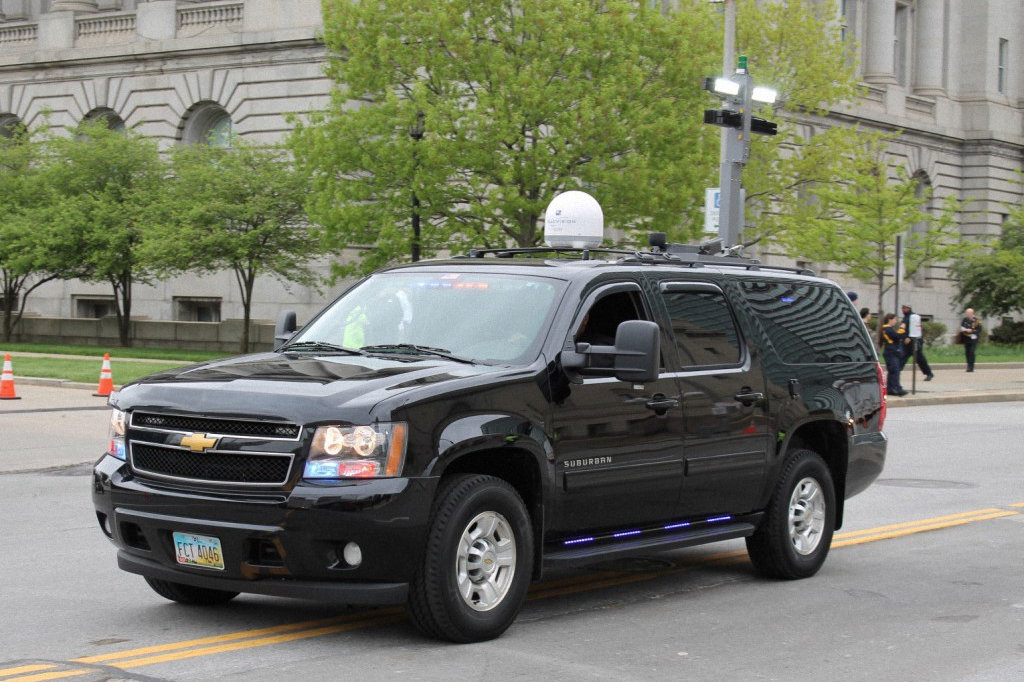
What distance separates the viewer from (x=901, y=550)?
10.2 meters

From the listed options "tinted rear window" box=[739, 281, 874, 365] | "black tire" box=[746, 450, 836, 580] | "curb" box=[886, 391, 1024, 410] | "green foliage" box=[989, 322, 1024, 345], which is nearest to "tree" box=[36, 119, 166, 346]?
"curb" box=[886, 391, 1024, 410]

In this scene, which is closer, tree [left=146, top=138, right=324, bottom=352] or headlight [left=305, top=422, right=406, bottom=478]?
headlight [left=305, top=422, right=406, bottom=478]

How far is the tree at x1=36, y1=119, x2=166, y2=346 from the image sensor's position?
3684 centimetres

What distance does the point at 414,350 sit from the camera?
7.43 meters

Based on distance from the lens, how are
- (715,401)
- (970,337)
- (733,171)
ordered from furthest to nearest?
(970,337)
(733,171)
(715,401)

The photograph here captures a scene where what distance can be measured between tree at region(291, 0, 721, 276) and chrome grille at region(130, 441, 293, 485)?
21.5m

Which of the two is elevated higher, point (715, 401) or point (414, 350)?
point (414, 350)

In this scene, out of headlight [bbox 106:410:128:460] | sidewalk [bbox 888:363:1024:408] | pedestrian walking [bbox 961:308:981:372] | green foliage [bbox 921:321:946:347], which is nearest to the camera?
headlight [bbox 106:410:128:460]

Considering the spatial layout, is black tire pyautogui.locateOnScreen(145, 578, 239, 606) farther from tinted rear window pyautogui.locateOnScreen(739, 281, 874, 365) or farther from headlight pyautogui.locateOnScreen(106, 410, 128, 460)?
tinted rear window pyautogui.locateOnScreen(739, 281, 874, 365)

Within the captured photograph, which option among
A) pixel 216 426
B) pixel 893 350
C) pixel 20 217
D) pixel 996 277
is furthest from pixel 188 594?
pixel 996 277

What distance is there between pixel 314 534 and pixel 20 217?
34096 mm

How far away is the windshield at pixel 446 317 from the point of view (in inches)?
290

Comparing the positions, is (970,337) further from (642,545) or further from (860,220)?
(642,545)

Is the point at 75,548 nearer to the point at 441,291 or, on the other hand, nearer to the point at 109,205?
the point at 441,291
